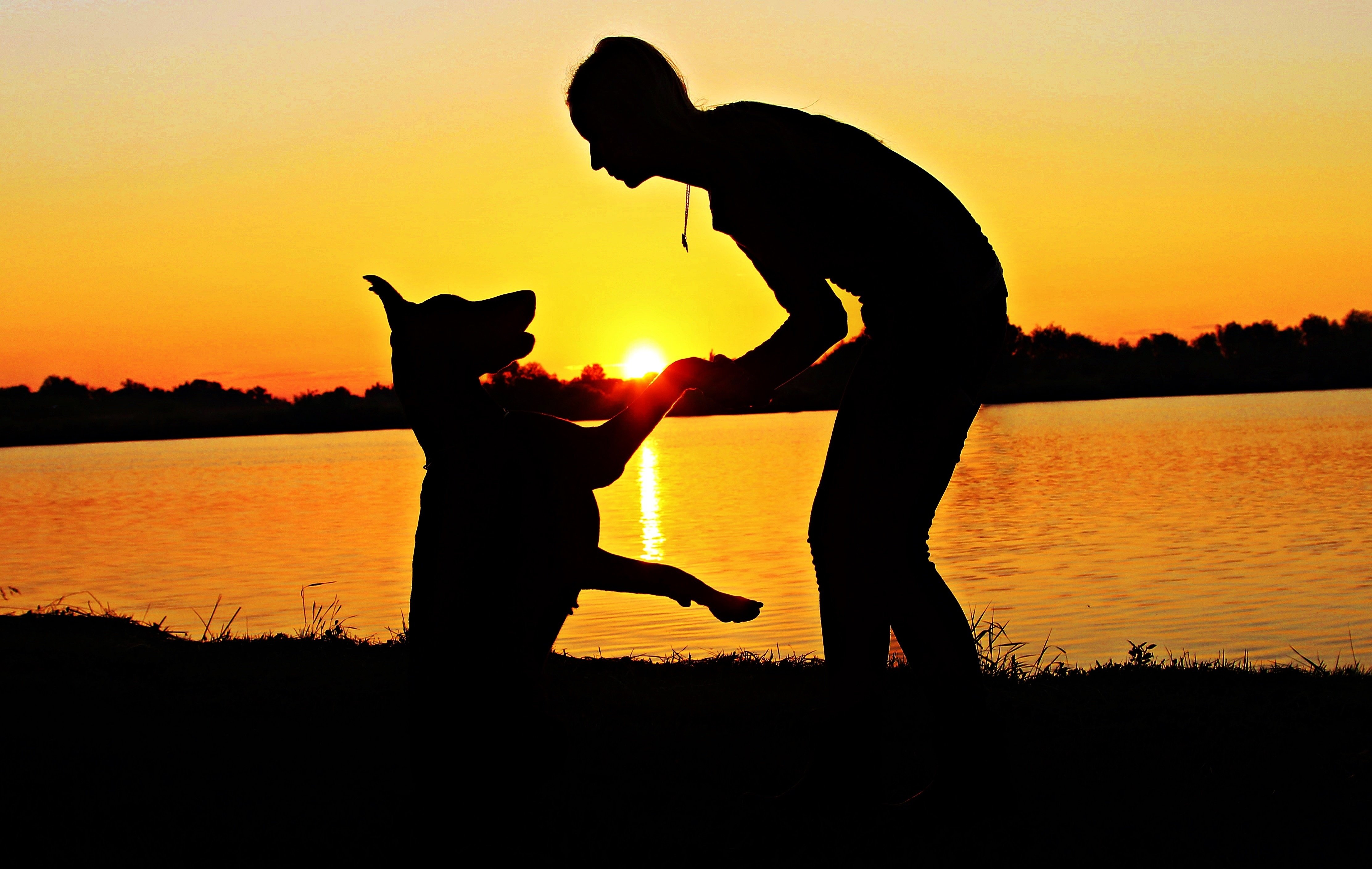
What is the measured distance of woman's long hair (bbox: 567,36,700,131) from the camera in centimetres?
370

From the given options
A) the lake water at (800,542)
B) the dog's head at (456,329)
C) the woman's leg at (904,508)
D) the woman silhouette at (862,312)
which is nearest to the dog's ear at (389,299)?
the dog's head at (456,329)

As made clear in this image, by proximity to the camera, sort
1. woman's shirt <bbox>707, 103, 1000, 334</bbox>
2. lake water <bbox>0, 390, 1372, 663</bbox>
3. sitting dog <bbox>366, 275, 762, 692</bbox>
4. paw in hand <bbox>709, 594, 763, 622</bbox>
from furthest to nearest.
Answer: lake water <bbox>0, 390, 1372, 663</bbox> < paw in hand <bbox>709, 594, 763, 622</bbox> < woman's shirt <bbox>707, 103, 1000, 334</bbox> < sitting dog <bbox>366, 275, 762, 692</bbox>

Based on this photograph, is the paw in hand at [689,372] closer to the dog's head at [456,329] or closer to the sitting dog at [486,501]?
the sitting dog at [486,501]

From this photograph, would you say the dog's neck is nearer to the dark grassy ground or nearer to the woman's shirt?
the dark grassy ground

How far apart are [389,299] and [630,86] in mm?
1019

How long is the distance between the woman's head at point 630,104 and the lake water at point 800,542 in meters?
6.14

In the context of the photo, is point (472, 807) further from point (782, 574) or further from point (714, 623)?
point (782, 574)

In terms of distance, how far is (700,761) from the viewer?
4.82 meters

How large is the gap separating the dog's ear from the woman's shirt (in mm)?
1056

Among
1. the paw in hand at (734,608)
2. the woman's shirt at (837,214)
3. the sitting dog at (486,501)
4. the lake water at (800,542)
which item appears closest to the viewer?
the sitting dog at (486,501)

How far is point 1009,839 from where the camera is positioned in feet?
12.0

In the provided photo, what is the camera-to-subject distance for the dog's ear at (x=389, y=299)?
368cm

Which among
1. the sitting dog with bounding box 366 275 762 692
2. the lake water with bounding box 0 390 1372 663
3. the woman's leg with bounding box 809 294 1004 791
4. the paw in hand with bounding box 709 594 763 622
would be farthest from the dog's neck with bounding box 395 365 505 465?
the lake water with bounding box 0 390 1372 663

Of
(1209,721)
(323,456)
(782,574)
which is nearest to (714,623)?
(782,574)
